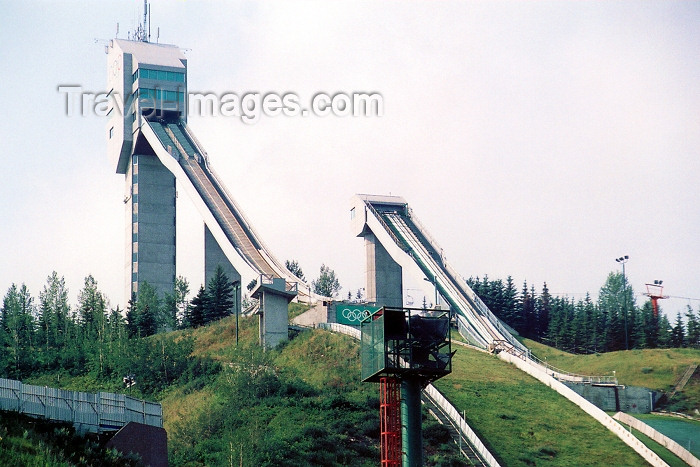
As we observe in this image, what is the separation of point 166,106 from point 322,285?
1176 inches

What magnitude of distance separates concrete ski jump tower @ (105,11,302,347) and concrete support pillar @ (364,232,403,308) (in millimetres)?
11573

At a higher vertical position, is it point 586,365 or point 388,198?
point 388,198

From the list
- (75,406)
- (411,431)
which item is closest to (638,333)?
(411,431)

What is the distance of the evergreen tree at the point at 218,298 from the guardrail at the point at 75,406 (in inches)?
2185

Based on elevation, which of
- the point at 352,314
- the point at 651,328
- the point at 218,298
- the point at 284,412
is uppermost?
the point at 218,298

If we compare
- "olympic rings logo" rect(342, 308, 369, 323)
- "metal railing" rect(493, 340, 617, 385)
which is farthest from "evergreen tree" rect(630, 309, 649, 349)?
"olympic rings logo" rect(342, 308, 369, 323)

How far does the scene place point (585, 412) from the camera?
218ft

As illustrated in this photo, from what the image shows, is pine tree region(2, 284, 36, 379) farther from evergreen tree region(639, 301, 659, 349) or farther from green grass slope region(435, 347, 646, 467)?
evergreen tree region(639, 301, 659, 349)

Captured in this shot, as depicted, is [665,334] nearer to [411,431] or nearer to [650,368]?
[650,368]

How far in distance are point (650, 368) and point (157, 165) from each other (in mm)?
50147

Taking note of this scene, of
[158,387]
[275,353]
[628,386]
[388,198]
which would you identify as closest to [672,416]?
[628,386]

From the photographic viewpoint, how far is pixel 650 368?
80812 millimetres

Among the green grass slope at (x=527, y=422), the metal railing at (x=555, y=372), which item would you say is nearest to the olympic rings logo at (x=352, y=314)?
the metal railing at (x=555, y=372)

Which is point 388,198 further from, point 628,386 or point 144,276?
point 628,386
